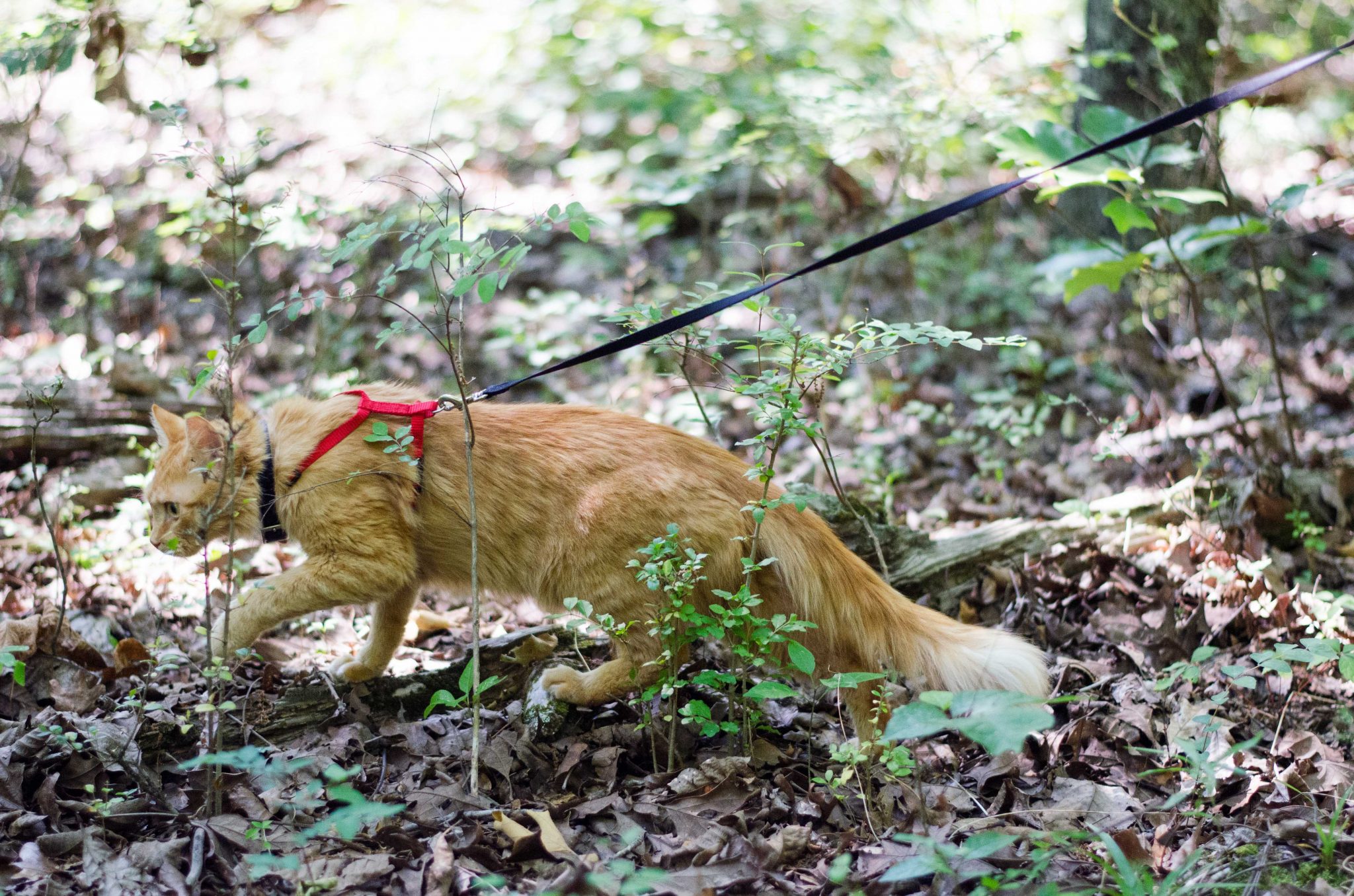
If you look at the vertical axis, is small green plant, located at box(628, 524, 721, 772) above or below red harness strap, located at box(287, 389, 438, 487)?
below

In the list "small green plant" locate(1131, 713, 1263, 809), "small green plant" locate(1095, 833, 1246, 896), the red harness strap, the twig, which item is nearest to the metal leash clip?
the red harness strap

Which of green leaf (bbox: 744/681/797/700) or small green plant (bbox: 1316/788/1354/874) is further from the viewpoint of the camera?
green leaf (bbox: 744/681/797/700)

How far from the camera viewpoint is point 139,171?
343 inches

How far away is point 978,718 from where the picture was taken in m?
2.25

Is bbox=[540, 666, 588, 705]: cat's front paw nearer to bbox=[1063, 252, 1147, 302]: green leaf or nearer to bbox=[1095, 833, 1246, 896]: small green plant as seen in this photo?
bbox=[1095, 833, 1246, 896]: small green plant

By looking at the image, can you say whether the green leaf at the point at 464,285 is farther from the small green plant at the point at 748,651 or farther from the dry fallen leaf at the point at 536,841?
the dry fallen leaf at the point at 536,841

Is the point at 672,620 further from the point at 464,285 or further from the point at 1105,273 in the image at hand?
the point at 1105,273

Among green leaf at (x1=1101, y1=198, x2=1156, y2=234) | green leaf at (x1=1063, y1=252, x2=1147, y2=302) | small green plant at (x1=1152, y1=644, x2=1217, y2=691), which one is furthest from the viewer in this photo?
green leaf at (x1=1063, y1=252, x2=1147, y2=302)

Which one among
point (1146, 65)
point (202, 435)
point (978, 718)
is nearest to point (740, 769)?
point (978, 718)

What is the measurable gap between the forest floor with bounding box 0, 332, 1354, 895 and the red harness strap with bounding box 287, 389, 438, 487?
28.6 inches

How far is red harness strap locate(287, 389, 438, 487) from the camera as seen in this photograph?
3.66 meters

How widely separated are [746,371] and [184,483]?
3.97 m

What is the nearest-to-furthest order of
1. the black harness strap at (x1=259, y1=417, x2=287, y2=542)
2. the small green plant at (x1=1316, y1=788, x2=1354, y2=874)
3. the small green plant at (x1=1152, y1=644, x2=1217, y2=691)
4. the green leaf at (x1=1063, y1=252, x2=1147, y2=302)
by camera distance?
1. the small green plant at (x1=1316, y1=788, x2=1354, y2=874)
2. the small green plant at (x1=1152, y1=644, x2=1217, y2=691)
3. the black harness strap at (x1=259, y1=417, x2=287, y2=542)
4. the green leaf at (x1=1063, y1=252, x2=1147, y2=302)

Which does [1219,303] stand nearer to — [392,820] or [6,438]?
[392,820]
